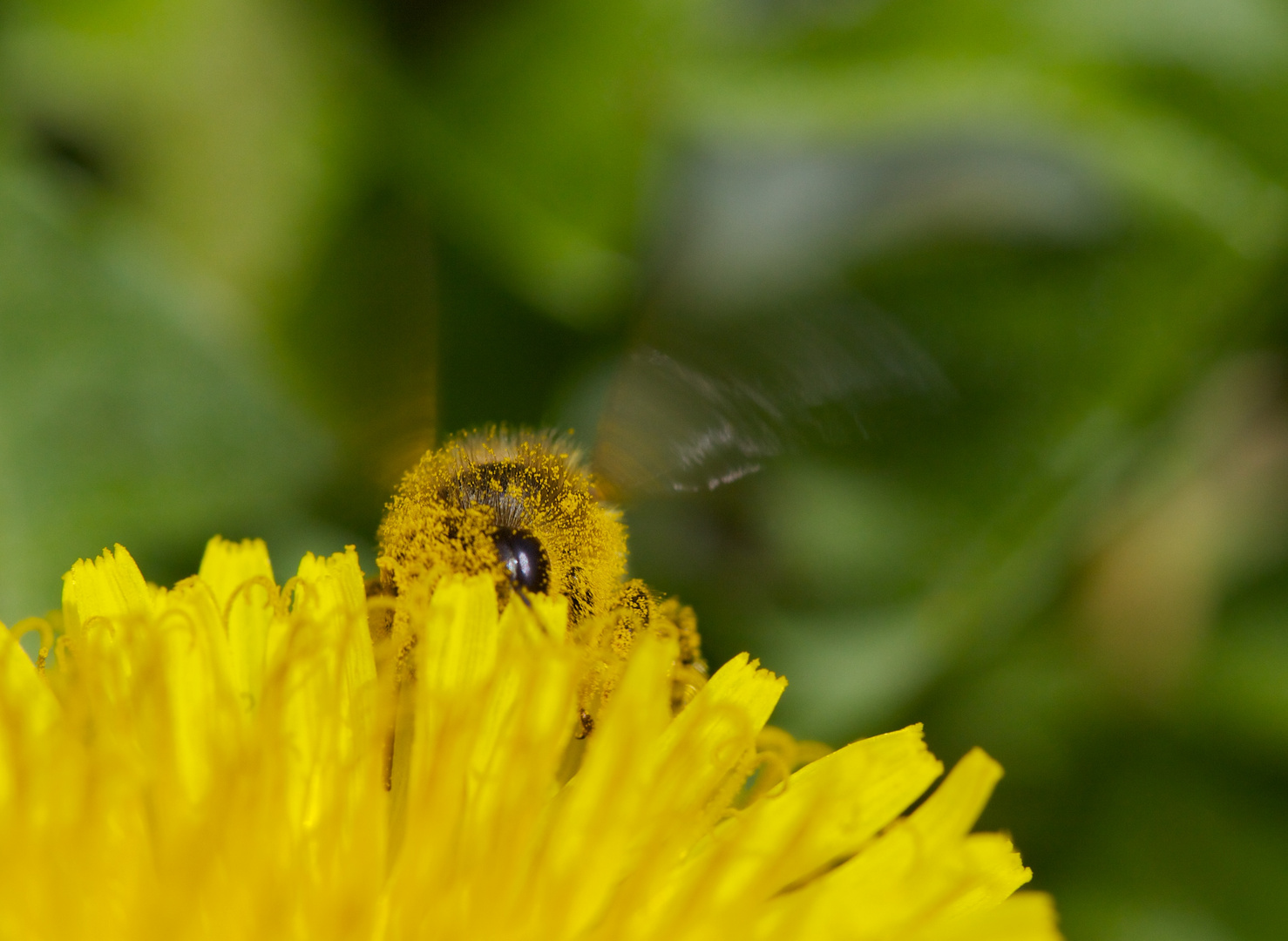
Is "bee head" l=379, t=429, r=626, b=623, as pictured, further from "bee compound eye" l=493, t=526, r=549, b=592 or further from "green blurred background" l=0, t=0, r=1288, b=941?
"green blurred background" l=0, t=0, r=1288, b=941

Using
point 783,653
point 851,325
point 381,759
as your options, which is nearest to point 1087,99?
point 783,653

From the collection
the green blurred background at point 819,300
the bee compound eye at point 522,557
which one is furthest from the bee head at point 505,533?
the green blurred background at point 819,300

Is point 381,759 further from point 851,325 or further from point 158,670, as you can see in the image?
point 851,325

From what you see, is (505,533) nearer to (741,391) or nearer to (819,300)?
(741,391)

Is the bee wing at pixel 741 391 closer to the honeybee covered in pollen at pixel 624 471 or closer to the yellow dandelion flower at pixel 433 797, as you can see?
the honeybee covered in pollen at pixel 624 471

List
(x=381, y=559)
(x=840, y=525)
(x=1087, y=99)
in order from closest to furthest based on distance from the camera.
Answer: (x=381, y=559), (x=1087, y=99), (x=840, y=525)

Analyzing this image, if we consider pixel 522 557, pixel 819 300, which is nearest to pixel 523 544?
pixel 522 557
